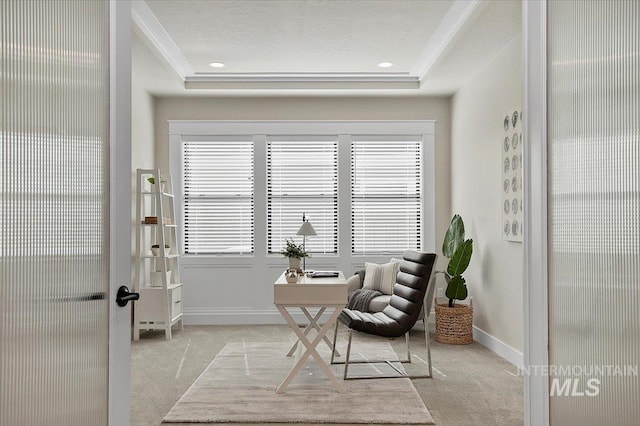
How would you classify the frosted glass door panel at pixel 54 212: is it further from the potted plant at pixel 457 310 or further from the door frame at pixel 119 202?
the potted plant at pixel 457 310

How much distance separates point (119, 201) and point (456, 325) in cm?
405

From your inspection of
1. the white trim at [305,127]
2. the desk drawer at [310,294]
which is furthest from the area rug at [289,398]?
the white trim at [305,127]

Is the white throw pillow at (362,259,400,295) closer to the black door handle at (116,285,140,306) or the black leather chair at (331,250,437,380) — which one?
the black leather chair at (331,250,437,380)

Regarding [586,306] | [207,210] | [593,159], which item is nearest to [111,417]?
[586,306]

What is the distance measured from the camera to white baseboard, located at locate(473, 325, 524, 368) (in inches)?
171

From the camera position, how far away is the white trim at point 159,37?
402 cm

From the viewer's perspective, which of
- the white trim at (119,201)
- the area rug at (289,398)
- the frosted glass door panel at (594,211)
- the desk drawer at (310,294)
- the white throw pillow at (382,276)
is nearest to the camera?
the frosted glass door panel at (594,211)

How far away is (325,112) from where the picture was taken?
6.37 meters

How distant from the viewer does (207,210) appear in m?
6.37

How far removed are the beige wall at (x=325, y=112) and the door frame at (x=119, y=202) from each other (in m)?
4.47

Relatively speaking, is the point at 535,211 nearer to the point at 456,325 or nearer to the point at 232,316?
the point at 456,325

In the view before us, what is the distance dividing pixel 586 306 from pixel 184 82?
514 cm

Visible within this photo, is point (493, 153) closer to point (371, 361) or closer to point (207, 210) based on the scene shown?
point (371, 361)

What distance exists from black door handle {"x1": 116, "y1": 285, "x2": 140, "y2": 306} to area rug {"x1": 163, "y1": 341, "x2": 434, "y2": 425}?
1.57 metres
